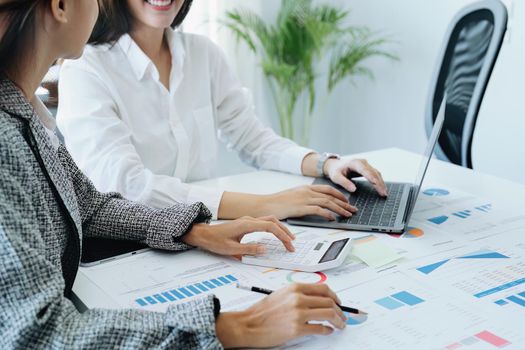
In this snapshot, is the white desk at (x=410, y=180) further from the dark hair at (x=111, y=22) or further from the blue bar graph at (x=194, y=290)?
the blue bar graph at (x=194, y=290)

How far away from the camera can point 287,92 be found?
3590mm

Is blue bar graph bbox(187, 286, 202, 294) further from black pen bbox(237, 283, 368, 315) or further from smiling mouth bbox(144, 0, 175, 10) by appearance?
smiling mouth bbox(144, 0, 175, 10)

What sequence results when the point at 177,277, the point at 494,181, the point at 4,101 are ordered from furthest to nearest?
the point at 494,181, the point at 177,277, the point at 4,101

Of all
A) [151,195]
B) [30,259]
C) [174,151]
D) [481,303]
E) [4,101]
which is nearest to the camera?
[30,259]

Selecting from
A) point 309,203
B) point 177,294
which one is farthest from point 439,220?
point 177,294

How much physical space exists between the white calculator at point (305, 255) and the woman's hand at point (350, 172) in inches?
13.1

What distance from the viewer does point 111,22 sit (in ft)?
5.93

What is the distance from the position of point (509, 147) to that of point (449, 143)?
2.88 feet

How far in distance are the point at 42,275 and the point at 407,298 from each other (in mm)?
574

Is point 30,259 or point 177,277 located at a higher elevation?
point 30,259

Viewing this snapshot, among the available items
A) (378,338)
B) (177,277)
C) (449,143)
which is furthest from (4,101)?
(449,143)

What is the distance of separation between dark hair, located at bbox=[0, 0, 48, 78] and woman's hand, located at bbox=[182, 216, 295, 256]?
1.58ft

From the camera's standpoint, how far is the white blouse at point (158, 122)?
160 centimetres

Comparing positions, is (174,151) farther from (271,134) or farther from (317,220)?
(317,220)
